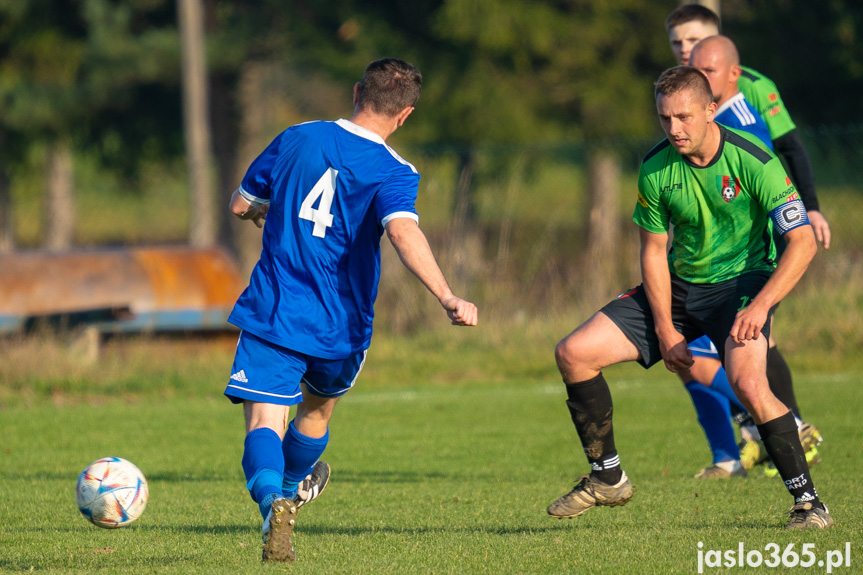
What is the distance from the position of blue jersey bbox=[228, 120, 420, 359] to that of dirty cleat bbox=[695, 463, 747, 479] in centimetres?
286

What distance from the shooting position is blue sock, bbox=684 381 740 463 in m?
6.51

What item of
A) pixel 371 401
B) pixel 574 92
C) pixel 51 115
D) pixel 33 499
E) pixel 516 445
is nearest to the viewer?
pixel 33 499

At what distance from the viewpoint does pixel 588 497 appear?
4875mm

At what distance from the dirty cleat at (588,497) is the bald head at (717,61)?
2.53 meters

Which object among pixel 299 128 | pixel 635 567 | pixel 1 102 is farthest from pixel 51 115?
pixel 635 567

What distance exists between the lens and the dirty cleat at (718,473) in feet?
21.2

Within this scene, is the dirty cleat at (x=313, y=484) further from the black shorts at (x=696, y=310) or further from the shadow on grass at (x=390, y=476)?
the black shorts at (x=696, y=310)

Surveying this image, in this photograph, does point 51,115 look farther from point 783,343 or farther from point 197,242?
point 783,343

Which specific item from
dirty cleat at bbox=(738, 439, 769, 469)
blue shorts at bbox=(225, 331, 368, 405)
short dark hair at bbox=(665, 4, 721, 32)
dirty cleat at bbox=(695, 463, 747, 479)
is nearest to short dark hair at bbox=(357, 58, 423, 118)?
blue shorts at bbox=(225, 331, 368, 405)

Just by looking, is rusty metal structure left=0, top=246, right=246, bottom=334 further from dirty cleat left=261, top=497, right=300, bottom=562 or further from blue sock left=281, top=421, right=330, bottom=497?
dirty cleat left=261, top=497, right=300, bottom=562

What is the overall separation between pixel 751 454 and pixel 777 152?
1864mm

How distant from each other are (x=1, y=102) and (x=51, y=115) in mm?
1015

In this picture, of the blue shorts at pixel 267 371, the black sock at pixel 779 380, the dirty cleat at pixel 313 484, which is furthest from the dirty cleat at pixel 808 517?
the dirty cleat at pixel 313 484

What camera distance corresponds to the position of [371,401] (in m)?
10.5
